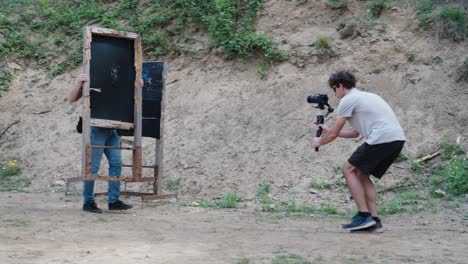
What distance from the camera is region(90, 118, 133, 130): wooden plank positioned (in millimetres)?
7473

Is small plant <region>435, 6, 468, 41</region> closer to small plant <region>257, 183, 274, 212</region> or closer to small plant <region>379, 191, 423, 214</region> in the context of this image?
small plant <region>379, 191, 423, 214</region>

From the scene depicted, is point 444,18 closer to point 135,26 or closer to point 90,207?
point 135,26

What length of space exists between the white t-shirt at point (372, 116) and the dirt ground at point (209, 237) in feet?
3.25

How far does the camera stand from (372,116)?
644 centimetres

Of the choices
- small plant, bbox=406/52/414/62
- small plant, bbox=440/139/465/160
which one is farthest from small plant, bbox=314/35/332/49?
small plant, bbox=440/139/465/160

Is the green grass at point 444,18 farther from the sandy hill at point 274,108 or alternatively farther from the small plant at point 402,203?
the small plant at point 402,203

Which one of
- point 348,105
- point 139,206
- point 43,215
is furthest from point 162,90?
point 348,105

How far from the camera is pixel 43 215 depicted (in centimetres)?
722

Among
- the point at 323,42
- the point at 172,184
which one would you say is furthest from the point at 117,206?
the point at 323,42

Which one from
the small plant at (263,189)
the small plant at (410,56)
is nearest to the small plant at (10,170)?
the small plant at (263,189)

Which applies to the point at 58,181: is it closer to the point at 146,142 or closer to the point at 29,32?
the point at 146,142

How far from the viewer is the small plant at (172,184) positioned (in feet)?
31.6

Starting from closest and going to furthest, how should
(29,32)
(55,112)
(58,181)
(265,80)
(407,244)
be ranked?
1. (407,244)
2. (58,181)
3. (265,80)
4. (55,112)
5. (29,32)

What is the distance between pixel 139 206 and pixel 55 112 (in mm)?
4567
